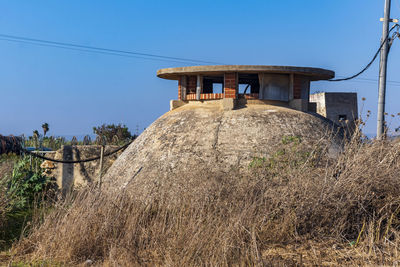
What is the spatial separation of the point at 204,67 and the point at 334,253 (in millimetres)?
4485

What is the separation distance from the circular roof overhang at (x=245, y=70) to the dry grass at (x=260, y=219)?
2505 millimetres

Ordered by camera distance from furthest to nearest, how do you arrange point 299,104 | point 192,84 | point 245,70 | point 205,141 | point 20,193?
point 20,193
point 192,84
point 299,104
point 245,70
point 205,141

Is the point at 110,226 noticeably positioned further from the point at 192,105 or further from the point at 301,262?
the point at 192,105

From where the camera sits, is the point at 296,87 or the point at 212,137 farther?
the point at 296,87

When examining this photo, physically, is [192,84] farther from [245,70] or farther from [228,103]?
[245,70]

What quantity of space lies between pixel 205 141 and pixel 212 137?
151 mm

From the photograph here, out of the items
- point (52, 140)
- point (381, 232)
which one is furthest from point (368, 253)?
point (52, 140)

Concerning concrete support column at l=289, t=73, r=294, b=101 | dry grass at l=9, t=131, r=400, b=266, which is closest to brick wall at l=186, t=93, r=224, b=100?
concrete support column at l=289, t=73, r=294, b=101

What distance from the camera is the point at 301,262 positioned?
5.47 metres

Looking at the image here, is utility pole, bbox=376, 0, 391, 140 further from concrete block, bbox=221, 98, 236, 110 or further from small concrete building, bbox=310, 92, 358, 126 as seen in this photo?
concrete block, bbox=221, 98, 236, 110

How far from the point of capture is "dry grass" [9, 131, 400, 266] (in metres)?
5.69

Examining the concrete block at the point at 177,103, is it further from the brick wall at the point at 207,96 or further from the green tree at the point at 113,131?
the green tree at the point at 113,131

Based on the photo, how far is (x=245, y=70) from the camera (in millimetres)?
8773

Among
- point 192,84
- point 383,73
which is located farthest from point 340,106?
point 192,84
